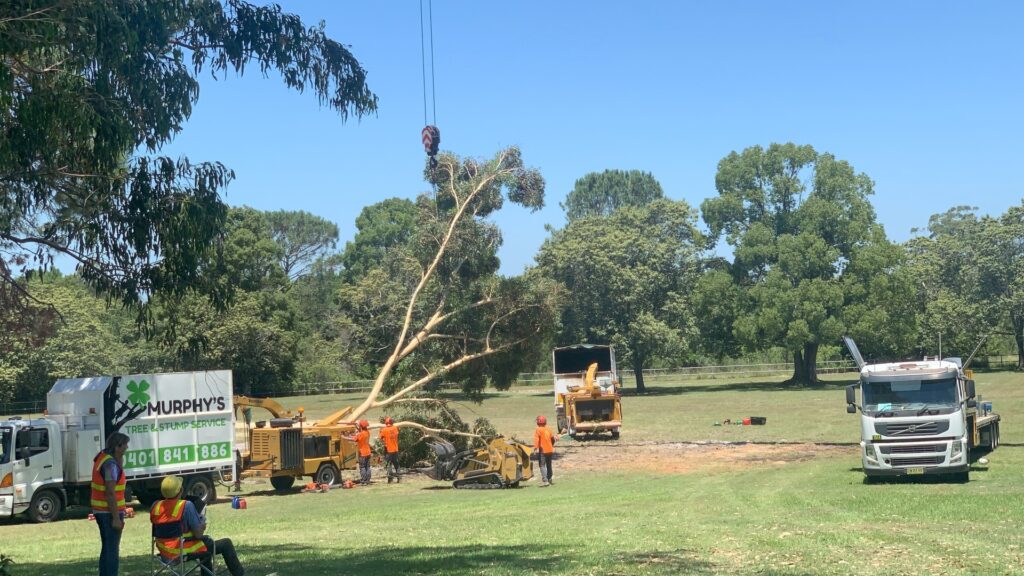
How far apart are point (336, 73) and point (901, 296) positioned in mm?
59090

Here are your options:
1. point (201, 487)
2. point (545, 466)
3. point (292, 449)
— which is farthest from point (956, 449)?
point (201, 487)

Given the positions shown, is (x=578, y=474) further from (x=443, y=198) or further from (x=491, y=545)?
(x=491, y=545)

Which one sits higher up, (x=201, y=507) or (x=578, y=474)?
(x=201, y=507)

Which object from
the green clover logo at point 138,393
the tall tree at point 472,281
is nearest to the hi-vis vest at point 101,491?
the green clover logo at point 138,393

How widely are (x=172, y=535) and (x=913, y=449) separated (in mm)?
16271

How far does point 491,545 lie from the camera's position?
13656 mm

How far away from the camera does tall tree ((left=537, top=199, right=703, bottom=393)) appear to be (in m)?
66.6

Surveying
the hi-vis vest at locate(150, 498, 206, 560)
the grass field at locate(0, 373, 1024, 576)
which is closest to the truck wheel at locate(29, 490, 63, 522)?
the grass field at locate(0, 373, 1024, 576)

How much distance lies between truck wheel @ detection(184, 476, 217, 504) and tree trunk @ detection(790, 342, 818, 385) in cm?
5199

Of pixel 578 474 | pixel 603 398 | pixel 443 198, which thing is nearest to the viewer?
pixel 578 474

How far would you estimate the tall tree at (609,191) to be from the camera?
12312 cm

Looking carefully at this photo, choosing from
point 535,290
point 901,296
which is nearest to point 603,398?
point 535,290

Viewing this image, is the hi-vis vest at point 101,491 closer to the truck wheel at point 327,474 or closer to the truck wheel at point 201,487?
the truck wheel at point 201,487

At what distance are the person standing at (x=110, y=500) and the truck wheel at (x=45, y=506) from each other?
11.8 m
